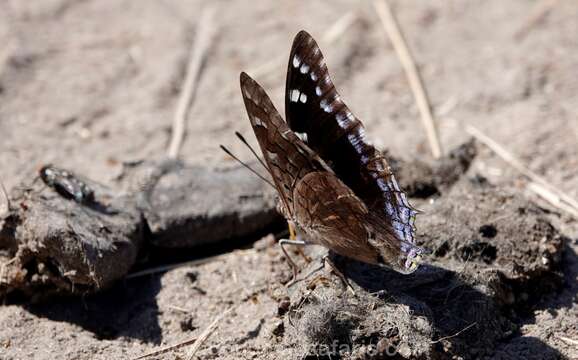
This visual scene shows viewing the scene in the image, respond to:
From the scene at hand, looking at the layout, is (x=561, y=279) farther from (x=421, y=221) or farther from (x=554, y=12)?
(x=554, y=12)

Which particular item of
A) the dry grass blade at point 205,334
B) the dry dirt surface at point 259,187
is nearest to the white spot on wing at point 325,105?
the dry dirt surface at point 259,187

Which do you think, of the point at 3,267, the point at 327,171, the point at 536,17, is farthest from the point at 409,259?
the point at 536,17

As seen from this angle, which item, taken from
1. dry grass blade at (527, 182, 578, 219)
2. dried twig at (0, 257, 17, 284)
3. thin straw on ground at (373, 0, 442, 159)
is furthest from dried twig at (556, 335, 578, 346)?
dried twig at (0, 257, 17, 284)

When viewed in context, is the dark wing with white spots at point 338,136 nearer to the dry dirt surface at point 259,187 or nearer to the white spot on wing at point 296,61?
the white spot on wing at point 296,61

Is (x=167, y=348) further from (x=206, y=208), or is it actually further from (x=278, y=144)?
(x=278, y=144)

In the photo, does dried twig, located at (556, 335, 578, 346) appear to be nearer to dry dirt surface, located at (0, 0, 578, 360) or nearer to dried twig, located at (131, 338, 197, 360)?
dry dirt surface, located at (0, 0, 578, 360)
